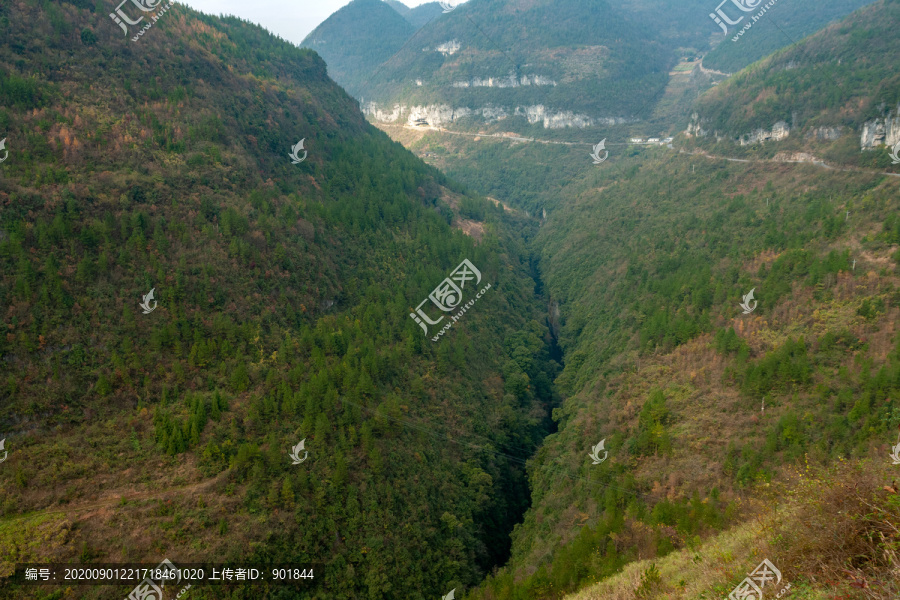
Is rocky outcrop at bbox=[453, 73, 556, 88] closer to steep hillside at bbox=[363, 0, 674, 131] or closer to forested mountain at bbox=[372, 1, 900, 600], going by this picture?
steep hillside at bbox=[363, 0, 674, 131]

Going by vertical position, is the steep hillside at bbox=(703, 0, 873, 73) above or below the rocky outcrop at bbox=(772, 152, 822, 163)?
above

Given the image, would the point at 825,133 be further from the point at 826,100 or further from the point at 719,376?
the point at 719,376

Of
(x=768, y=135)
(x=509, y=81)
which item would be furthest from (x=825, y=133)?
(x=509, y=81)

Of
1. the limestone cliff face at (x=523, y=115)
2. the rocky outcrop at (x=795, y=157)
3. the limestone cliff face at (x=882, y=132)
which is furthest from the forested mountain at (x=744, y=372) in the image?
the limestone cliff face at (x=523, y=115)

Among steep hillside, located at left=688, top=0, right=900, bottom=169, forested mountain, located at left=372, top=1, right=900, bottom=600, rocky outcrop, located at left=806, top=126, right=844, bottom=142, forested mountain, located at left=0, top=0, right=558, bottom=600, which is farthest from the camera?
rocky outcrop, located at left=806, top=126, right=844, bottom=142

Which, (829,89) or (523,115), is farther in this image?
(523,115)

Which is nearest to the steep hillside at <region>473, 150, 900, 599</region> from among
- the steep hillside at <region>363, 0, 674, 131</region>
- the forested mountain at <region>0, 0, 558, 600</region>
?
the forested mountain at <region>0, 0, 558, 600</region>

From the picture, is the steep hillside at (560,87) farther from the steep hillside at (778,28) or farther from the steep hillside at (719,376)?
the steep hillside at (719,376)
